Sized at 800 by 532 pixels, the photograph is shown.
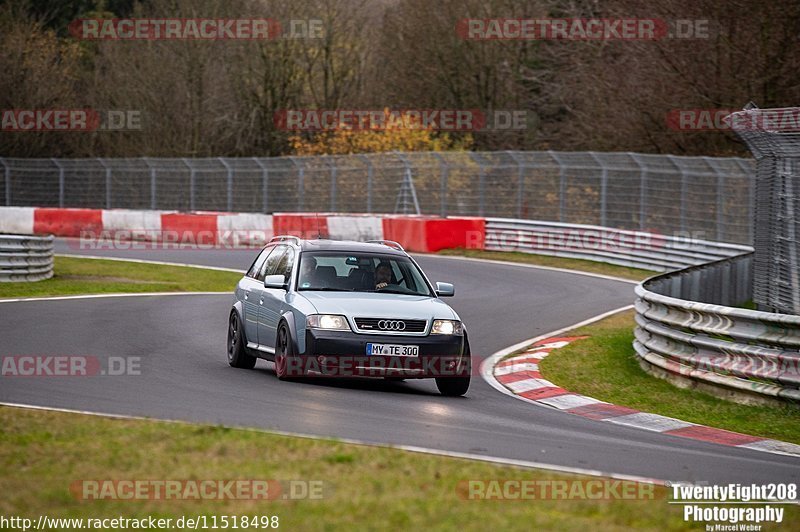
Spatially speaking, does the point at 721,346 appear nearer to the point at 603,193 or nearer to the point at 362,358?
the point at 362,358

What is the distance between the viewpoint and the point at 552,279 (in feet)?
88.8

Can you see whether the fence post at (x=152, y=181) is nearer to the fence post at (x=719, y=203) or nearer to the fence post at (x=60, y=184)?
the fence post at (x=60, y=184)

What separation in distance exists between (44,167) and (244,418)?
39.2 m

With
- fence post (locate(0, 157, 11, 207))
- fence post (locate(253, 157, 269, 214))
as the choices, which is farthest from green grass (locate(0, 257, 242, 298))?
fence post (locate(0, 157, 11, 207))

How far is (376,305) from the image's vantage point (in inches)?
480

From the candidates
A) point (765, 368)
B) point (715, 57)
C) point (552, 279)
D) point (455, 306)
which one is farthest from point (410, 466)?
point (715, 57)

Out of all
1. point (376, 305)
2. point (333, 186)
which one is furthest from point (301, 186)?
point (376, 305)

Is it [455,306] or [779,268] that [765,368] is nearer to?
[779,268]

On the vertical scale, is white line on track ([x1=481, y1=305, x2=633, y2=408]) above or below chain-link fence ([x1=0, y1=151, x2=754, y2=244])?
below

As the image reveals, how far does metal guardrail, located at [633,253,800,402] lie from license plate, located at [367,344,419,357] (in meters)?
3.03

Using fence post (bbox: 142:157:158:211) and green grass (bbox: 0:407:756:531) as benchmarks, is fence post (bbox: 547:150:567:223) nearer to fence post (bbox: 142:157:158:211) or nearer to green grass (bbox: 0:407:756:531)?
fence post (bbox: 142:157:158:211)

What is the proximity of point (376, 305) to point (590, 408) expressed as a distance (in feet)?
7.41

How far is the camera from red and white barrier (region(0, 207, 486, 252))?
3491 centimetres

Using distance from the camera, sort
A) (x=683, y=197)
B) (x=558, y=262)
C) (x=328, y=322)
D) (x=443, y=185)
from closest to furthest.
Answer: (x=328, y=322) < (x=683, y=197) < (x=558, y=262) < (x=443, y=185)
